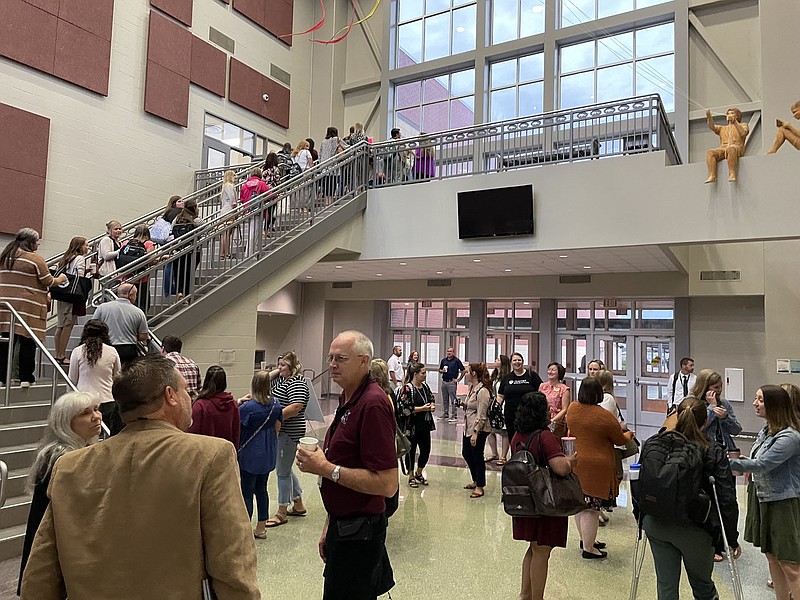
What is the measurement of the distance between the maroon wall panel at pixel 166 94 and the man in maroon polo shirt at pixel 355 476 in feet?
40.5

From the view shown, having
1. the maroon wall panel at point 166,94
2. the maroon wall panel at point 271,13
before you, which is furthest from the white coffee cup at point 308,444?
the maroon wall panel at point 271,13

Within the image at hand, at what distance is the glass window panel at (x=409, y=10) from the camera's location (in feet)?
57.4

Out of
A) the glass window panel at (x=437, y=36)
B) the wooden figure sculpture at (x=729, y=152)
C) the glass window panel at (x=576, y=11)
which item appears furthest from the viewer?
the glass window panel at (x=437, y=36)

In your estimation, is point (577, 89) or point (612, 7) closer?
point (612, 7)

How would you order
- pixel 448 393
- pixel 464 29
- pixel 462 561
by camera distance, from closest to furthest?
pixel 462 561 < pixel 448 393 < pixel 464 29

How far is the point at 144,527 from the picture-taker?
5.33 ft

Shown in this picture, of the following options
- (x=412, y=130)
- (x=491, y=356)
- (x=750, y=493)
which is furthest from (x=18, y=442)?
(x=412, y=130)

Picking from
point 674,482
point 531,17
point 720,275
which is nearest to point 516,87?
point 531,17

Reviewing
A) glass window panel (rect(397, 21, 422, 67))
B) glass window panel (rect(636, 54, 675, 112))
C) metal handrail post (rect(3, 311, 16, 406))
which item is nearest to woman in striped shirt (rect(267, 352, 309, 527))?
metal handrail post (rect(3, 311, 16, 406))

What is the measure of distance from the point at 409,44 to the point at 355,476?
689 inches

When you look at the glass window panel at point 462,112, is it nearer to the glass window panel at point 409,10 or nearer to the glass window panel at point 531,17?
the glass window panel at point 531,17

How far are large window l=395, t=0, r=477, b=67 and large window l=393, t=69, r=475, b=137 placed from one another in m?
0.71

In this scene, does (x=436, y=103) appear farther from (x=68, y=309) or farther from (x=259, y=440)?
(x=259, y=440)

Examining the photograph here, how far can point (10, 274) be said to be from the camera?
5.64 metres
